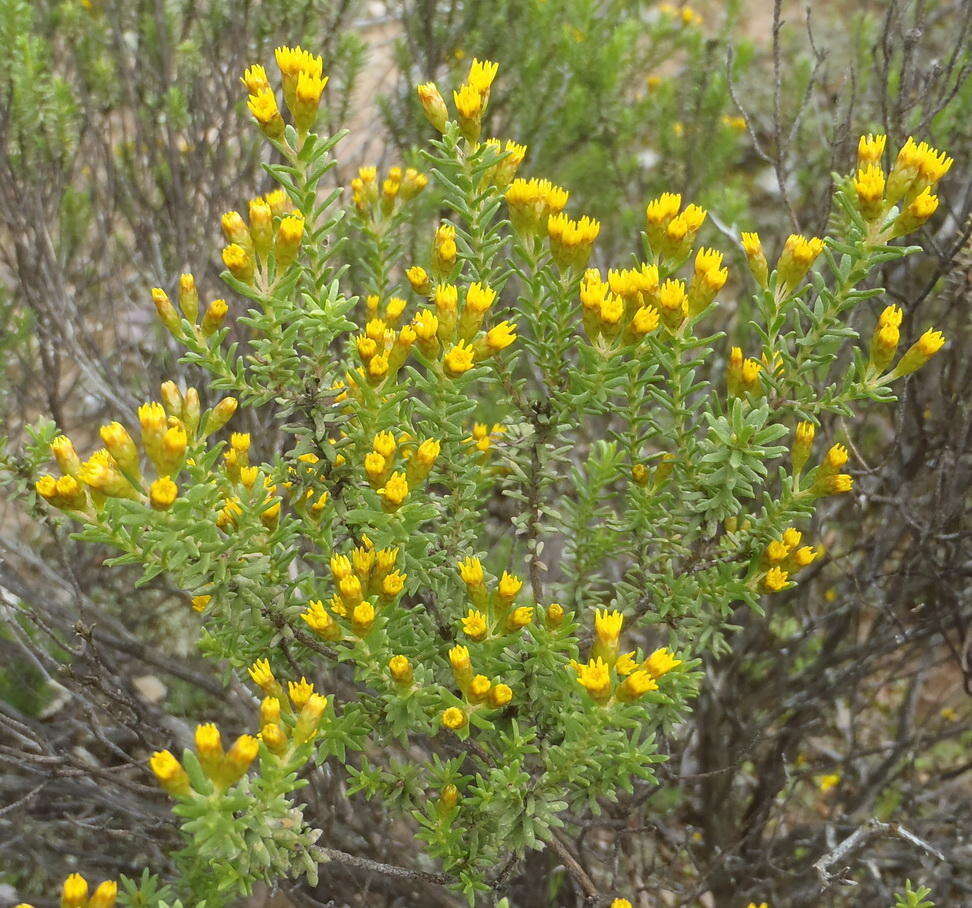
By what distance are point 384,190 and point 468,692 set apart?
1.20 m

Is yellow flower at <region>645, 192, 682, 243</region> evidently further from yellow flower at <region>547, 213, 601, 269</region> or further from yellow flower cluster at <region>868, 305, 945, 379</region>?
yellow flower cluster at <region>868, 305, 945, 379</region>

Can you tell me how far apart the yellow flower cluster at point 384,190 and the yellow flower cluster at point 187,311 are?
1.66 feet

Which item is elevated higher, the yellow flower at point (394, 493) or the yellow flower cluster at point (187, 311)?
the yellow flower cluster at point (187, 311)

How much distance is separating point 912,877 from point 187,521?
2.89 m

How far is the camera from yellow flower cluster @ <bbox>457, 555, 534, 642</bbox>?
5.95ft

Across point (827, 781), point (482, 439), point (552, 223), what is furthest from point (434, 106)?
point (827, 781)

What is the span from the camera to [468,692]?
5.94ft

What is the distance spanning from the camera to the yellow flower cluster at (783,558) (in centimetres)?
194

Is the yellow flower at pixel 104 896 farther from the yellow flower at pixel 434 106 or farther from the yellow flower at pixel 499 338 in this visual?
the yellow flower at pixel 434 106

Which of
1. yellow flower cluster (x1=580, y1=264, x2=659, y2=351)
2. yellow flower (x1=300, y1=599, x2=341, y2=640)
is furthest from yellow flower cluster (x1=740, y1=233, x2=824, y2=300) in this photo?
yellow flower (x1=300, y1=599, x2=341, y2=640)


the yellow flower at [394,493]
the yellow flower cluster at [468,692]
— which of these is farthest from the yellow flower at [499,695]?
the yellow flower at [394,493]

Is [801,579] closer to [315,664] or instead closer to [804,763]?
[804,763]

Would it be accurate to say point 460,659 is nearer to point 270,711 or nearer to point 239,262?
point 270,711

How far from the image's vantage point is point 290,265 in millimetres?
1821
